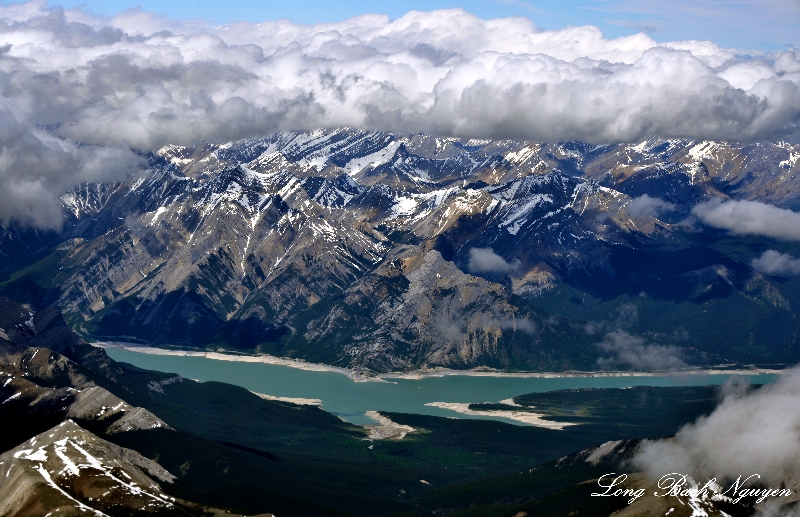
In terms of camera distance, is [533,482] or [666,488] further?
[533,482]

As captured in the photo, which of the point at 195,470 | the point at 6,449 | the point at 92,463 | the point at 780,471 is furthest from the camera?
the point at 195,470

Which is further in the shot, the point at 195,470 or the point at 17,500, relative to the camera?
the point at 195,470

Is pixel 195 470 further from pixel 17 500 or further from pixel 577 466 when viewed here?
pixel 577 466

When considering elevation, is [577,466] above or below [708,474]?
below

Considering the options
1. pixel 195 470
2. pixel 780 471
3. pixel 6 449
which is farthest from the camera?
pixel 195 470

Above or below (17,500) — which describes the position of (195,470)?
below

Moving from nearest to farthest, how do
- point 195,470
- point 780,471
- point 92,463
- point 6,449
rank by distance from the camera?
point 780,471
point 92,463
point 6,449
point 195,470

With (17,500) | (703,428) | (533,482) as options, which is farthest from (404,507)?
(17,500)

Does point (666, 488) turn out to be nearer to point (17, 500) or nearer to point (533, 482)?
point (533, 482)

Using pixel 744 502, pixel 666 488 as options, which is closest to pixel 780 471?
pixel 744 502

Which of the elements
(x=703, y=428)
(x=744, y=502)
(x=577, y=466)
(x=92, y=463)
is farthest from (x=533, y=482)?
(x=92, y=463)
